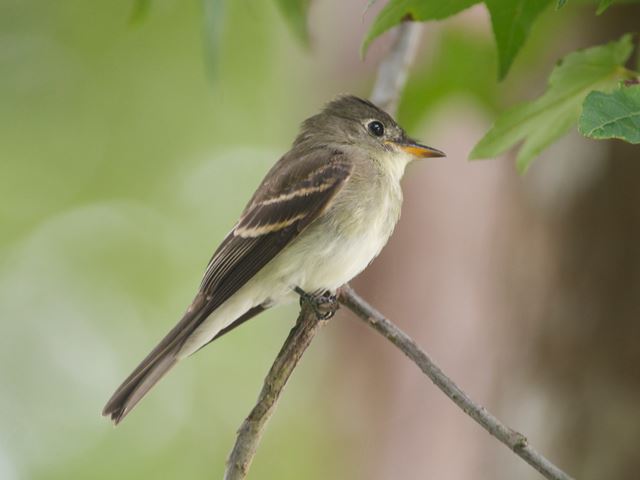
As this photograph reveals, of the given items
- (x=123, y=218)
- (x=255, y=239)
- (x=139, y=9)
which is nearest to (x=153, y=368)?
(x=255, y=239)

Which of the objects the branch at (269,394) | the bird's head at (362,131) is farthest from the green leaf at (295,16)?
the bird's head at (362,131)

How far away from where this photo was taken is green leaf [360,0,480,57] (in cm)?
191

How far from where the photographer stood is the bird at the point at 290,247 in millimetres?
3146

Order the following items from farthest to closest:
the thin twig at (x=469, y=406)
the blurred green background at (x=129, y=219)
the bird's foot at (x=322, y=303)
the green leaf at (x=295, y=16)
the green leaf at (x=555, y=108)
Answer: the blurred green background at (x=129, y=219)
the bird's foot at (x=322, y=303)
the green leaf at (x=295, y=16)
the green leaf at (x=555, y=108)
the thin twig at (x=469, y=406)

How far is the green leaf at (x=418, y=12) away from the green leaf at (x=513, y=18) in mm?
76

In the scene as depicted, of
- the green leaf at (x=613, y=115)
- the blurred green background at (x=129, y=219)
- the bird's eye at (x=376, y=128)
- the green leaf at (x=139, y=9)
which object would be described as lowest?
the green leaf at (x=613, y=115)

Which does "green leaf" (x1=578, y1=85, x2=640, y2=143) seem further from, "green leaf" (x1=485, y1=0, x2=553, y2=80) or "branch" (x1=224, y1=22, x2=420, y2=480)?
"branch" (x1=224, y1=22, x2=420, y2=480)

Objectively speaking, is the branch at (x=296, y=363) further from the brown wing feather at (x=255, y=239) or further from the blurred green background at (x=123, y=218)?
the blurred green background at (x=123, y=218)

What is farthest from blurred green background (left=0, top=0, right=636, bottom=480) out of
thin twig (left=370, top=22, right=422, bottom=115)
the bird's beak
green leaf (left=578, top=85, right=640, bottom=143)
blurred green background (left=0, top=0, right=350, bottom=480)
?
green leaf (left=578, top=85, right=640, bottom=143)

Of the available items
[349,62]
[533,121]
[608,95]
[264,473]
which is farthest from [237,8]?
[608,95]

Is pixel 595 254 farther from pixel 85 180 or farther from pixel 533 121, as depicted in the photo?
pixel 85 180

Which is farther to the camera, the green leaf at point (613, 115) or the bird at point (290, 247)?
the bird at point (290, 247)

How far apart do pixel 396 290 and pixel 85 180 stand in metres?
4.01

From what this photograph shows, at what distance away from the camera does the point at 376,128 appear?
3.79 metres
